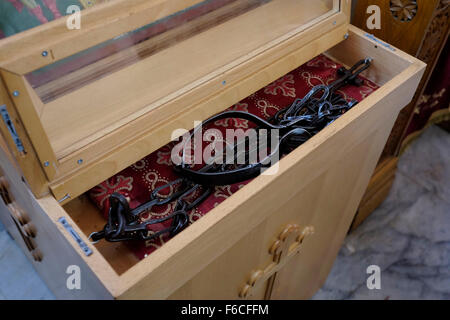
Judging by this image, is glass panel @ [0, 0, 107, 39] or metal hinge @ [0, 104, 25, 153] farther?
glass panel @ [0, 0, 107, 39]

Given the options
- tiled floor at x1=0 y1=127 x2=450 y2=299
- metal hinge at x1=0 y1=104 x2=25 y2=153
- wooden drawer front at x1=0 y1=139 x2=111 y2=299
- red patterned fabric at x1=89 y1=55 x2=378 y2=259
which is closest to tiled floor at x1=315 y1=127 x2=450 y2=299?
tiled floor at x1=0 y1=127 x2=450 y2=299

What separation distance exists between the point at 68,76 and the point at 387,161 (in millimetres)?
1227

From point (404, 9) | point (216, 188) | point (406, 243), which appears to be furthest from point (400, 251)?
point (216, 188)

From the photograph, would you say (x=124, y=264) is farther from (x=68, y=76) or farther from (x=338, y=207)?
(x=338, y=207)

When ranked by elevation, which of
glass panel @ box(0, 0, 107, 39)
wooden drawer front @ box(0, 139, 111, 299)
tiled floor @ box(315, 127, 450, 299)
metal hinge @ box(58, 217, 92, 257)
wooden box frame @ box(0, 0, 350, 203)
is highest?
glass panel @ box(0, 0, 107, 39)

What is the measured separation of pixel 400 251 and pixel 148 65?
125 cm

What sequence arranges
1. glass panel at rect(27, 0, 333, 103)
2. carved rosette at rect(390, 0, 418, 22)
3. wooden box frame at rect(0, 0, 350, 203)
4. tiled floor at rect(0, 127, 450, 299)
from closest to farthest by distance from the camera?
wooden box frame at rect(0, 0, 350, 203), glass panel at rect(27, 0, 333, 103), carved rosette at rect(390, 0, 418, 22), tiled floor at rect(0, 127, 450, 299)

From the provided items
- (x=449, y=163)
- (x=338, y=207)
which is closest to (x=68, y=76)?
(x=338, y=207)

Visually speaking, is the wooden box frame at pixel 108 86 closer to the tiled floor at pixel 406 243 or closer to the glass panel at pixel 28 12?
the glass panel at pixel 28 12

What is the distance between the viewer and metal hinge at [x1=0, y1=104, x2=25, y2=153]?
1.94ft

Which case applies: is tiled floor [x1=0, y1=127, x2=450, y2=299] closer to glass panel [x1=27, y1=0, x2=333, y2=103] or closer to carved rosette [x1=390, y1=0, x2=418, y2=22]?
carved rosette [x1=390, y1=0, x2=418, y2=22]

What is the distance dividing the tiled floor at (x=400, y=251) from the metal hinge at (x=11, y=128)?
0.95 meters

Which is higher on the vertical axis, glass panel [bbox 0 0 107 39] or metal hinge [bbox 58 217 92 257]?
glass panel [bbox 0 0 107 39]

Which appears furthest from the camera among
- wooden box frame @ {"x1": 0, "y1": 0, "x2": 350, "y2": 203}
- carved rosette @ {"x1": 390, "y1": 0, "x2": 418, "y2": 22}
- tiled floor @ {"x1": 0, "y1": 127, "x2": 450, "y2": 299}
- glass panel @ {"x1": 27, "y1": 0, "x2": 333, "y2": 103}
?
tiled floor @ {"x1": 0, "y1": 127, "x2": 450, "y2": 299}
